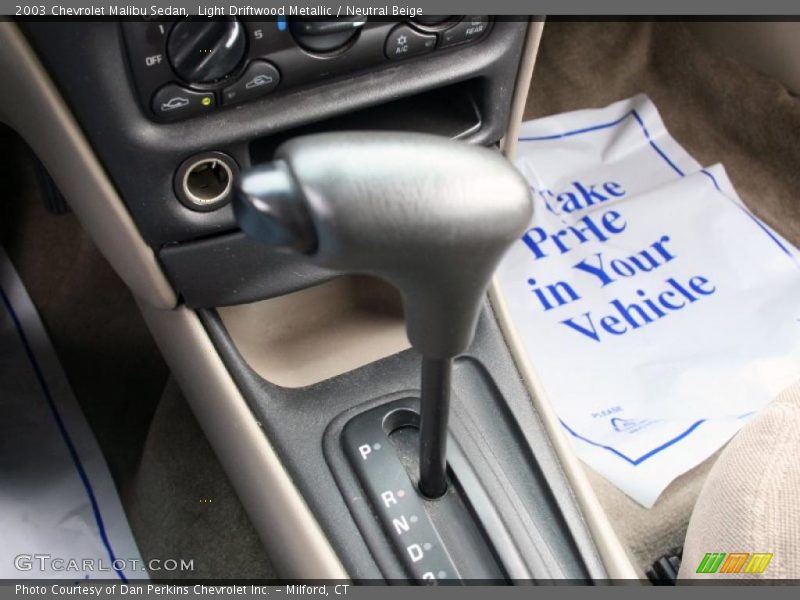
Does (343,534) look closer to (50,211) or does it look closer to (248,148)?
(248,148)

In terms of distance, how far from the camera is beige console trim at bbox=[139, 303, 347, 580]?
0.52 meters

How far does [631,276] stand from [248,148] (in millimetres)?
515

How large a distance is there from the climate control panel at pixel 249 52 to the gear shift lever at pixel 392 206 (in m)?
0.15

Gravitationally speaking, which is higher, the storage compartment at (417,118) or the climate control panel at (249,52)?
the climate control panel at (249,52)

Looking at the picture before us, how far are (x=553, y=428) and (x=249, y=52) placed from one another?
299 mm

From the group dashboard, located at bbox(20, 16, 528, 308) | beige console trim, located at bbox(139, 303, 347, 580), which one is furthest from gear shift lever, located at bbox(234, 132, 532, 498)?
beige console trim, located at bbox(139, 303, 347, 580)

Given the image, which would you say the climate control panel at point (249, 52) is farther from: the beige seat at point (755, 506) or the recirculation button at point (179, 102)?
the beige seat at point (755, 506)

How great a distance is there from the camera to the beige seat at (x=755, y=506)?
0.51 m

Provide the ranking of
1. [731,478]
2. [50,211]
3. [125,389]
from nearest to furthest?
[731,478] → [125,389] → [50,211]

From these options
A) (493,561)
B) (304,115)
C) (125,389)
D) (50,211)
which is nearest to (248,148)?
(304,115)

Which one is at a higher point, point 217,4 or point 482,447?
point 217,4

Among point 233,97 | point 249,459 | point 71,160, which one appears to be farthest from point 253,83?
point 249,459

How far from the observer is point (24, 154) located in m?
1.01

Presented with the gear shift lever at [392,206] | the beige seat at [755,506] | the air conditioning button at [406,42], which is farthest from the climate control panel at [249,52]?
the beige seat at [755,506]
